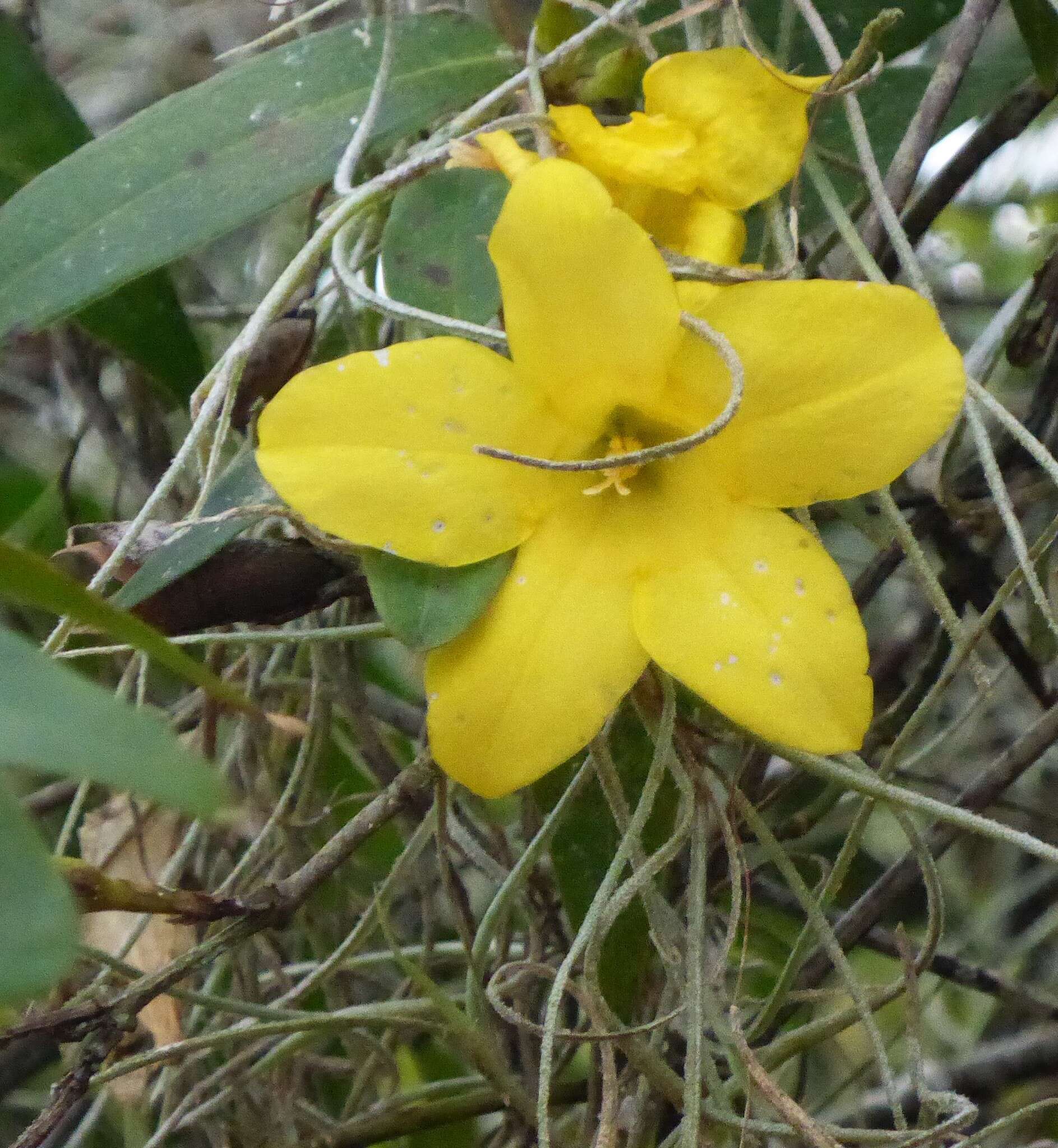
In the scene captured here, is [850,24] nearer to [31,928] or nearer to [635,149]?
[635,149]

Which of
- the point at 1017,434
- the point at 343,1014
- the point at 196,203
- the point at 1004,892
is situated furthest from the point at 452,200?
the point at 1004,892

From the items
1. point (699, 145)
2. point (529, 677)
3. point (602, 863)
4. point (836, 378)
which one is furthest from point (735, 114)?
point (602, 863)

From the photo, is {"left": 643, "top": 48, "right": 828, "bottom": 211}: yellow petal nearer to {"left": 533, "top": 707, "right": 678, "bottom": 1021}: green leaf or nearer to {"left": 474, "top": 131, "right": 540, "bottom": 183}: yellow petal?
{"left": 474, "top": 131, "right": 540, "bottom": 183}: yellow petal

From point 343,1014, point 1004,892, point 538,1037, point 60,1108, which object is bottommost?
point 1004,892

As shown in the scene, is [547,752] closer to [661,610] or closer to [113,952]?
[661,610]

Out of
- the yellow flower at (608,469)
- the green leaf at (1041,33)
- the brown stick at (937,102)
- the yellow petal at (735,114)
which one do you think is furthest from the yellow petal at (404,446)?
the green leaf at (1041,33)

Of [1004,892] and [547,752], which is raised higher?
[547,752]

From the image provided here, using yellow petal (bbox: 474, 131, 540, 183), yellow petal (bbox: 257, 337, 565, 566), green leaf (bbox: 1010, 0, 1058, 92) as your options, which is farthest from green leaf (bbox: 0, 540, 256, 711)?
green leaf (bbox: 1010, 0, 1058, 92)
